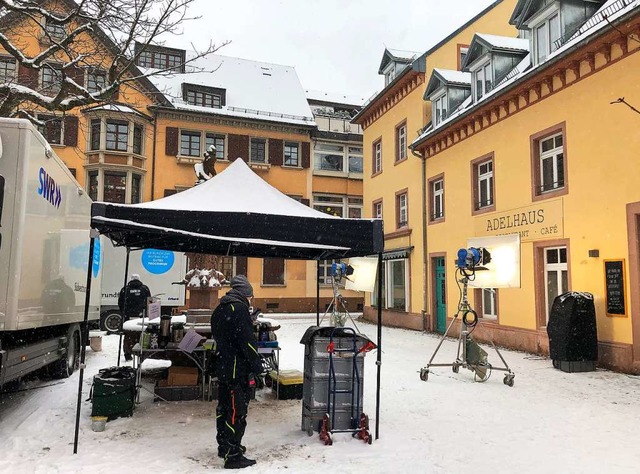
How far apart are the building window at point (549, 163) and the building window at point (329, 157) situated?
61.5 ft

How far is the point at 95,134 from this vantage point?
87.7 ft

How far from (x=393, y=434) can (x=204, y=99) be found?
26.5 meters

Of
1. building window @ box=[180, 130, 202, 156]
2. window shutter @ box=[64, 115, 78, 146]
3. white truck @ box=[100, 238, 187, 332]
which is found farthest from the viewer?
building window @ box=[180, 130, 202, 156]

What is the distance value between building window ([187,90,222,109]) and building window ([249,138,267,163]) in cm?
279

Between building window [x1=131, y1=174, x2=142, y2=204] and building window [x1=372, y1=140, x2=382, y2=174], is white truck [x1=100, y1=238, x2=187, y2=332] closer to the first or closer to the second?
building window [x1=131, y1=174, x2=142, y2=204]

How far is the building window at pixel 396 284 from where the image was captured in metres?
20.5

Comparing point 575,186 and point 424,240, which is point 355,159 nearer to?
point 424,240

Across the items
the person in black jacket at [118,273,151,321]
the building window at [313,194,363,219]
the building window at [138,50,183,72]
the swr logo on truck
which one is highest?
the building window at [138,50,183,72]

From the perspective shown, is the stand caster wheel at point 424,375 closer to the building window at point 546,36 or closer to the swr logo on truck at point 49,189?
the swr logo on truck at point 49,189

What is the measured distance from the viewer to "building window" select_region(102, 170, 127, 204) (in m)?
26.5

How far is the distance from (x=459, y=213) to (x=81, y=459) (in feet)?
44.7

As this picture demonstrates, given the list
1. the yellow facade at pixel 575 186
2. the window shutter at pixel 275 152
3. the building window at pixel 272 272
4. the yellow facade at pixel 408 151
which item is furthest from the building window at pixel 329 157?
the yellow facade at pixel 575 186

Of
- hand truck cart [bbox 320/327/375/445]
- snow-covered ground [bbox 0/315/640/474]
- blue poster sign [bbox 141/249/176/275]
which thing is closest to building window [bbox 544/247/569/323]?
snow-covered ground [bbox 0/315/640/474]

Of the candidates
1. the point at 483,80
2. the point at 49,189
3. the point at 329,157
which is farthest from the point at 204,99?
the point at 49,189
